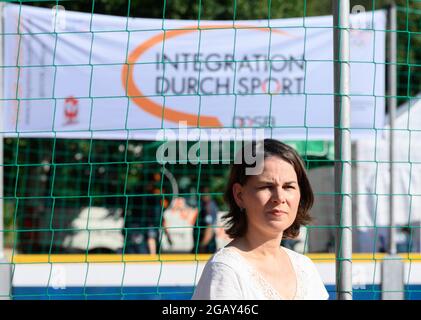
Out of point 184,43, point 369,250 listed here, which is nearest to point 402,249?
point 369,250

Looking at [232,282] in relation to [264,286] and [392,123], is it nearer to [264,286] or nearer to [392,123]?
[264,286]

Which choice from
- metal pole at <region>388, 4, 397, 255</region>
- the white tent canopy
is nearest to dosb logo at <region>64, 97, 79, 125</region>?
metal pole at <region>388, 4, 397, 255</region>

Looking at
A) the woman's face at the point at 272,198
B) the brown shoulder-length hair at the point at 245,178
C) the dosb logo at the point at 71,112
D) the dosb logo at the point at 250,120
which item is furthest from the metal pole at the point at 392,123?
the woman's face at the point at 272,198

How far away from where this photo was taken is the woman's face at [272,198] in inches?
108

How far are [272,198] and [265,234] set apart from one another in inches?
4.8

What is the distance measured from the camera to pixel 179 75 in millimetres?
7938

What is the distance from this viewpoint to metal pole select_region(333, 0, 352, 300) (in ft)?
11.4

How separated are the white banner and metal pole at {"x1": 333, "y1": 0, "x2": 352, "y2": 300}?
150 inches

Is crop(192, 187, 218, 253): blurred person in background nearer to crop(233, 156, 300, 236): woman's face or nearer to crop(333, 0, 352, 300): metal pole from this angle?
crop(333, 0, 352, 300): metal pole

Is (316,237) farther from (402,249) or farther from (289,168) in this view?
(289,168)

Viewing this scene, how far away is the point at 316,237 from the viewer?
945 centimetres

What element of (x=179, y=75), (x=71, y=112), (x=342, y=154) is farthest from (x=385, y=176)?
(x=342, y=154)

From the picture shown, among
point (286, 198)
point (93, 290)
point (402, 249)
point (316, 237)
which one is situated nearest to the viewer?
point (286, 198)

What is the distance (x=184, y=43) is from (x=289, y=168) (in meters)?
5.04
